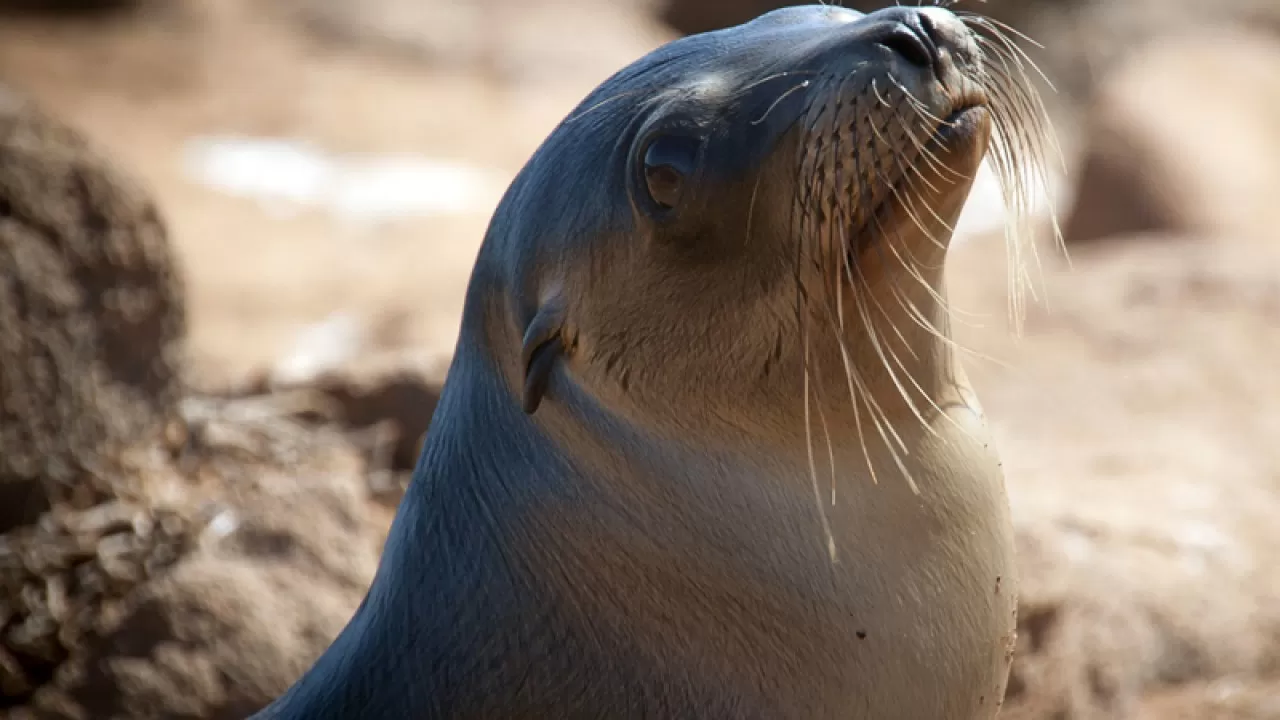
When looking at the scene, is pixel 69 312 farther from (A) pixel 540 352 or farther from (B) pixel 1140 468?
(B) pixel 1140 468

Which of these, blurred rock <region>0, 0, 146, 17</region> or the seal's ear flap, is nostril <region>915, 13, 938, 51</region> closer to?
the seal's ear flap

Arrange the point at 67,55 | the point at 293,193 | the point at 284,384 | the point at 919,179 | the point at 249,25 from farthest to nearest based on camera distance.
→ 1. the point at 249,25
2. the point at 67,55
3. the point at 293,193
4. the point at 284,384
5. the point at 919,179

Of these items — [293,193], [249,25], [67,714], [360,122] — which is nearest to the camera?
[67,714]

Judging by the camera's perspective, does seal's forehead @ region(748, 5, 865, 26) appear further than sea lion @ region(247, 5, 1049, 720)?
Yes

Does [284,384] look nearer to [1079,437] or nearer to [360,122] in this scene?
[1079,437]

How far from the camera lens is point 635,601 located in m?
2.03

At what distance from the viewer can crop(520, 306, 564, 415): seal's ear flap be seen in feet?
6.57

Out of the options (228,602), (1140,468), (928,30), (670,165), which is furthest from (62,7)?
(928,30)

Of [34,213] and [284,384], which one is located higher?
[34,213]

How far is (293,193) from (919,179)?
343 inches

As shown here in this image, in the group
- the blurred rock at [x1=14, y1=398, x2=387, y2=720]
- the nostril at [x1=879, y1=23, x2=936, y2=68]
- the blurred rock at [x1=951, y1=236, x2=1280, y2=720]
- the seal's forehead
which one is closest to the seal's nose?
the nostril at [x1=879, y1=23, x2=936, y2=68]

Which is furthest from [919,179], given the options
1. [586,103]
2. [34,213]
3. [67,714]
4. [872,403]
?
[34,213]

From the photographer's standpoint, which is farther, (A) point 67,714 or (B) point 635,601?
(A) point 67,714

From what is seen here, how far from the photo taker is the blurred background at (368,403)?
3.37m
